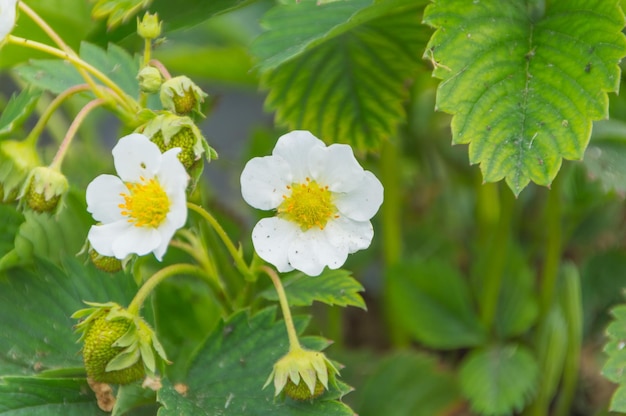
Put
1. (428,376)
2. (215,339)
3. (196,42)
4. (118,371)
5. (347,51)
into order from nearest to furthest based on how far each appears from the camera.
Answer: (118,371) < (215,339) < (347,51) < (428,376) < (196,42)

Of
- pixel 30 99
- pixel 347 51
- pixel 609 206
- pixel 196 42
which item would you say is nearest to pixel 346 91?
pixel 347 51

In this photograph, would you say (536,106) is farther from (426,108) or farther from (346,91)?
(426,108)

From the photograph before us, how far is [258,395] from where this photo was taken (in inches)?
31.1

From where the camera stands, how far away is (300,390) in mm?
741

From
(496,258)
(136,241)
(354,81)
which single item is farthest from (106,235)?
(496,258)

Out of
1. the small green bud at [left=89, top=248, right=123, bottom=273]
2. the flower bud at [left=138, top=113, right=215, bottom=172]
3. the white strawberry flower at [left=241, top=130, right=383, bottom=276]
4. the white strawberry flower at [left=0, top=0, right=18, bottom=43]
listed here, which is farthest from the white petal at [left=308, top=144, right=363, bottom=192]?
the white strawberry flower at [left=0, top=0, right=18, bottom=43]

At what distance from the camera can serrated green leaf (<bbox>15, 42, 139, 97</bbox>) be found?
3.10 feet

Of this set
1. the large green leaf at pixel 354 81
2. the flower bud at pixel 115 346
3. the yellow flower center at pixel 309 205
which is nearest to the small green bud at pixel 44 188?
the flower bud at pixel 115 346

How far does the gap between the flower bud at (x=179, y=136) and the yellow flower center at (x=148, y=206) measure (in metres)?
0.03

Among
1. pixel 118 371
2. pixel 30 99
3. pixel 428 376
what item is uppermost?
pixel 30 99

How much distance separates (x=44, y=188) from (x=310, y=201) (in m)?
0.25

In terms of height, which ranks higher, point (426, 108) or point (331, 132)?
point (331, 132)

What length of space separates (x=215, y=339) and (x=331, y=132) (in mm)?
298

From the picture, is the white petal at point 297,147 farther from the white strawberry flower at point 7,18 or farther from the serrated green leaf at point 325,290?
the white strawberry flower at point 7,18
